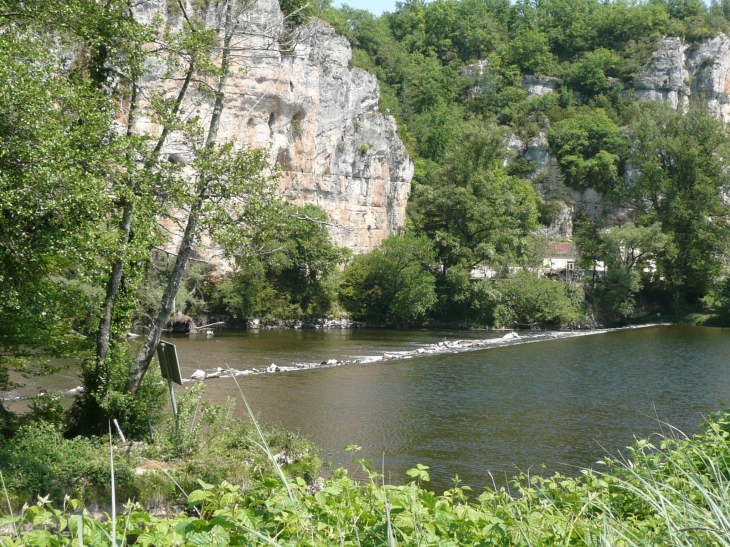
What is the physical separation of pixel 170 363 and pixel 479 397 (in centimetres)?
1016

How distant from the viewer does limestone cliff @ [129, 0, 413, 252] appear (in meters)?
37.9

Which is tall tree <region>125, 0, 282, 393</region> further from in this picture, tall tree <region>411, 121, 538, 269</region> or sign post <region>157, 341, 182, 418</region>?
tall tree <region>411, 121, 538, 269</region>

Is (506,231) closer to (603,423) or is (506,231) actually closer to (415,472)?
(603,423)

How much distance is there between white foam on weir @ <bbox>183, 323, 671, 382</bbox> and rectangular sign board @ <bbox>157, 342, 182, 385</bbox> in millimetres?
8874

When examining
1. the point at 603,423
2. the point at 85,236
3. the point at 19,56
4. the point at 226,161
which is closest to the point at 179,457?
the point at 85,236

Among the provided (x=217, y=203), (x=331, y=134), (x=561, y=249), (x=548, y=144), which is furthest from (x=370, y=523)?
(x=548, y=144)

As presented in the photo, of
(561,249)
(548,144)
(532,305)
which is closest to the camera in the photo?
(532,305)

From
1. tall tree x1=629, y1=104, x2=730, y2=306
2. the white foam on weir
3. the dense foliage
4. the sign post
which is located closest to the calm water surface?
the white foam on weir

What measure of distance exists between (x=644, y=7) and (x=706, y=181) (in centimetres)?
3671

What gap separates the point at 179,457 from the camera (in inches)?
331

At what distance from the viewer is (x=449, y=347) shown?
2745cm

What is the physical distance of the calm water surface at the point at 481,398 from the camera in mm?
11836

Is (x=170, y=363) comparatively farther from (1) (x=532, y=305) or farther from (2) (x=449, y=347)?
(1) (x=532, y=305)

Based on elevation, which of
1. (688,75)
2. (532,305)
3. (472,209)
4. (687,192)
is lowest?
(532,305)
